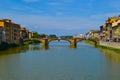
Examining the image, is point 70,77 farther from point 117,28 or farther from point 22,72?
point 117,28

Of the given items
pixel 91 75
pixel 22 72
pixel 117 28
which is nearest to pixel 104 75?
pixel 91 75

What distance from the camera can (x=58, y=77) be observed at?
651 inches

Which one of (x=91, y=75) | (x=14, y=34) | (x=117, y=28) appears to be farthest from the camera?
(x=14, y=34)

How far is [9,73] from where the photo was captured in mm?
18109

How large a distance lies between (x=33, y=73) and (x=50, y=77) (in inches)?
64.4

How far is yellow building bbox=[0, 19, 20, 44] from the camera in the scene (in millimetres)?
49287

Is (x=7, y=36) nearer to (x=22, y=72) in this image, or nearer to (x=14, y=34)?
(x=14, y=34)

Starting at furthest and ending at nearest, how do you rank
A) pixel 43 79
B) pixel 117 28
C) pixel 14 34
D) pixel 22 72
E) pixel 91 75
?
pixel 14 34
pixel 117 28
pixel 22 72
pixel 91 75
pixel 43 79

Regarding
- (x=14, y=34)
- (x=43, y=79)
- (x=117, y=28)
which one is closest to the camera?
(x=43, y=79)

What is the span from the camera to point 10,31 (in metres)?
53.3

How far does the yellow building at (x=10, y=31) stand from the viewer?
49287 millimetres

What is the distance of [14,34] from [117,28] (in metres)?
17.2

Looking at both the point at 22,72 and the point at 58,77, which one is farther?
the point at 22,72

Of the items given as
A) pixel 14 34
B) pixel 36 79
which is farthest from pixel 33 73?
pixel 14 34
